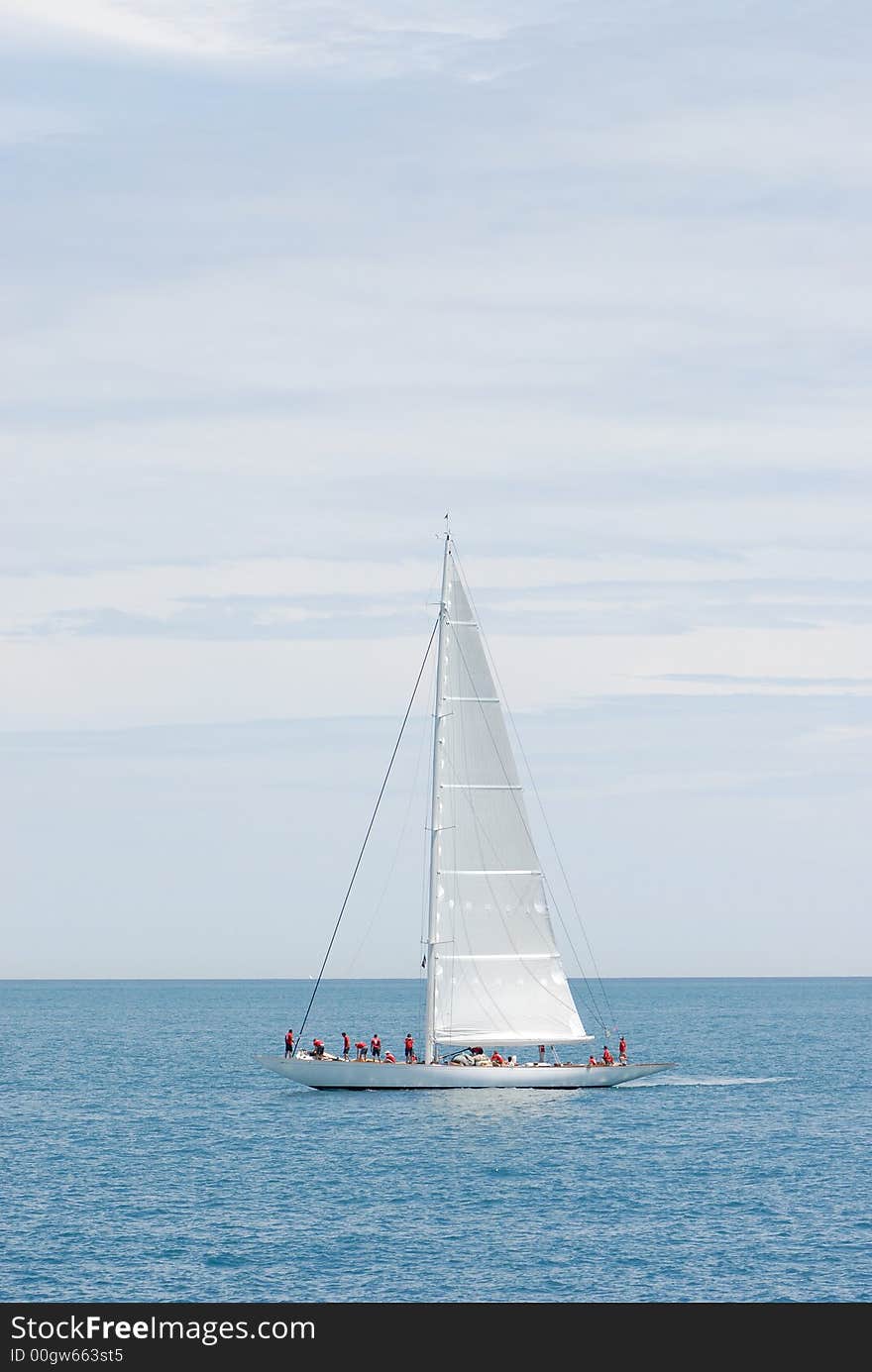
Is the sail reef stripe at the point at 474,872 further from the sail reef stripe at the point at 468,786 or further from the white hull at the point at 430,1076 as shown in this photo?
the white hull at the point at 430,1076

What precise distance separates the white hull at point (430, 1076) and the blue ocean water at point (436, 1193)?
759 millimetres

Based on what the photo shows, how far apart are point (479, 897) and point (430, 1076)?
871 centimetres

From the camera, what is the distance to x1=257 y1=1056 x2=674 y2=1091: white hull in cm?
7900

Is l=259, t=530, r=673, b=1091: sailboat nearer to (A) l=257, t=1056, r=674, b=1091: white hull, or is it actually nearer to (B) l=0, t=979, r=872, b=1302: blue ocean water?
(A) l=257, t=1056, r=674, b=1091: white hull

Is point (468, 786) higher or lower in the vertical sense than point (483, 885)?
higher

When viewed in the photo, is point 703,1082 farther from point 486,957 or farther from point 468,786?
point 468,786

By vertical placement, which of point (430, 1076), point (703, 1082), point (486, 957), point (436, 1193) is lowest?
point (436, 1193)

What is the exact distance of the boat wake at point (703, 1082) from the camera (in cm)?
9762

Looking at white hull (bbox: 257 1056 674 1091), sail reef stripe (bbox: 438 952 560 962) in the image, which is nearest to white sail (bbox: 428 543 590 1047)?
sail reef stripe (bbox: 438 952 560 962)

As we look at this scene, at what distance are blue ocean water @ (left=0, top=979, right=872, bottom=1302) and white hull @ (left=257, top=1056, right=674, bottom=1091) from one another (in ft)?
2.49

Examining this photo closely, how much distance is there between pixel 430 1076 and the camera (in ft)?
259

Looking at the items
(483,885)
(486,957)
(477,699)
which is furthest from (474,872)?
(477,699)

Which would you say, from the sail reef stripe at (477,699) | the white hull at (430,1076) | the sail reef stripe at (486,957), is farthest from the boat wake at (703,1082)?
the sail reef stripe at (477,699)
